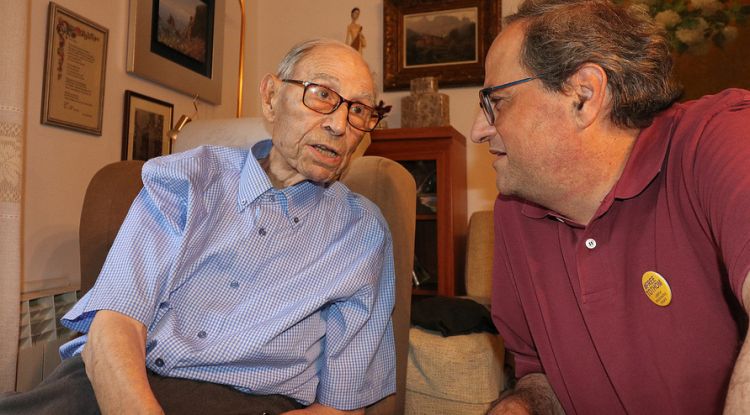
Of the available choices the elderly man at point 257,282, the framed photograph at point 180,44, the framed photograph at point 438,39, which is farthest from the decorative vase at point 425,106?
the elderly man at point 257,282

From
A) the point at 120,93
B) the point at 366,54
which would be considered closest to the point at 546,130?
the point at 120,93

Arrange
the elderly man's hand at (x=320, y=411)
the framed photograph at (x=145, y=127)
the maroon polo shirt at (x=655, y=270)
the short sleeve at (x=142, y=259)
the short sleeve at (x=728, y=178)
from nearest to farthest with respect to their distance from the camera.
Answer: the short sleeve at (x=728, y=178) < the maroon polo shirt at (x=655, y=270) < the short sleeve at (x=142, y=259) < the elderly man's hand at (x=320, y=411) < the framed photograph at (x=145, y=127)

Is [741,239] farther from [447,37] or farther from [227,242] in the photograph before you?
[447,37]

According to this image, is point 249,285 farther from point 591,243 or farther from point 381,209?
point 591,243

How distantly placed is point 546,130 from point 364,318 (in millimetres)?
574

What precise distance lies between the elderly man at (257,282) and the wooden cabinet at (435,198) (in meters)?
1.48

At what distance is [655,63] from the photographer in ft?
3.18

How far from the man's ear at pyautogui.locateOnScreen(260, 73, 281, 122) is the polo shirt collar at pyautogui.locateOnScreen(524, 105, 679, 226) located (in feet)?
2.74

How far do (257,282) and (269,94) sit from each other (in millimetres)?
514

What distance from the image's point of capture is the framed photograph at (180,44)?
2.45 meters

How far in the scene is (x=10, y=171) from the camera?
5.33ft

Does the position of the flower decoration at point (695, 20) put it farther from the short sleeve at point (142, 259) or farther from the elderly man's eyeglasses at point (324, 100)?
the short sleeve at point (142, 259)

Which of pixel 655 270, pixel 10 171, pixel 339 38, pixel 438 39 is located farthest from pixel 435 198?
pixel 655 270

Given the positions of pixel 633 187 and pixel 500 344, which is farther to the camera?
pixel 500 344
